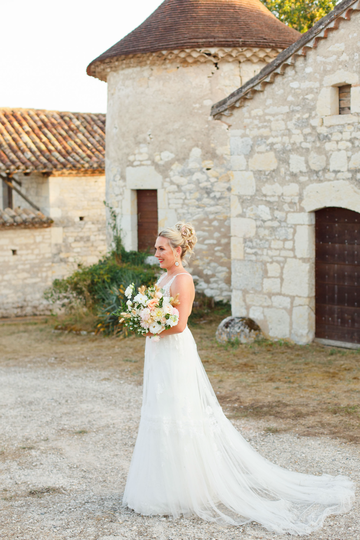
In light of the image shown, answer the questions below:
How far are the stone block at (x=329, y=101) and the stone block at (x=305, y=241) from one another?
1.63 metres

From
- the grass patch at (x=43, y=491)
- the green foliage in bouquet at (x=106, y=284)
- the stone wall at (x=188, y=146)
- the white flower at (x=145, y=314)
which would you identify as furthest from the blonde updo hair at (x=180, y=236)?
the stone wall at (x=188, y=146)

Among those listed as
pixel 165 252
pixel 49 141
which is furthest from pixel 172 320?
pixel 49 141

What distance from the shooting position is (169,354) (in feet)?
13.8

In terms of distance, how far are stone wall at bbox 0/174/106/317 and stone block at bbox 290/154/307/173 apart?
8.10 m

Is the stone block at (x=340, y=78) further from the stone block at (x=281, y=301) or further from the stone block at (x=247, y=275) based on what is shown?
the stone block at (x=281, y=301)

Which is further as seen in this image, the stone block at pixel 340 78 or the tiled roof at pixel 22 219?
the tiled roof at pixel 22 219

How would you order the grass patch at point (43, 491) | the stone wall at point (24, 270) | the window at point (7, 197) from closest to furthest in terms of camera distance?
the grass patch at point (43, 491) < the stone wall at point (24, 270) < the window at point (7, 197)

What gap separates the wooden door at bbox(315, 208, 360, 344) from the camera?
8.68m

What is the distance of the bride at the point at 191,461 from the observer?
3.99m

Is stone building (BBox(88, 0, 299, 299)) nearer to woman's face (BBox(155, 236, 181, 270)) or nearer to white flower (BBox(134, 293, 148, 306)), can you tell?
woman's face (BBox(155, 236, 181, 270))

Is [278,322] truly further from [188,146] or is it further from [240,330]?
→ [188,146]

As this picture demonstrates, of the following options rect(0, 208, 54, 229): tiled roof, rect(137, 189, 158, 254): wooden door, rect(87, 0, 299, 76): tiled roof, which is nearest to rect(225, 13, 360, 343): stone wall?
rect(87, 0, 299, 76): tiled roof

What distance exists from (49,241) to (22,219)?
1.14 meters

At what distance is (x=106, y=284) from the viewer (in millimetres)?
11617
